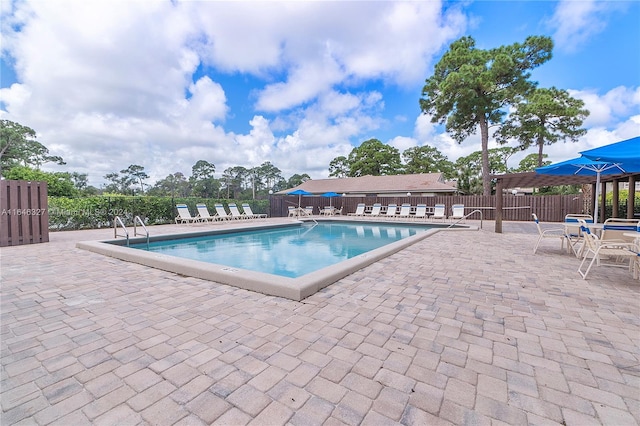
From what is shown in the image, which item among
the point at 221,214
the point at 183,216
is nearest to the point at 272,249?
the point at 183,216

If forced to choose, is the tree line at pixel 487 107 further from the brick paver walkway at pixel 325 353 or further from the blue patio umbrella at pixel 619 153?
the brick paver walkway at pixel 325 353

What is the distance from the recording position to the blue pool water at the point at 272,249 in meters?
6.36

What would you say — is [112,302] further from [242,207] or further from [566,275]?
[242,207]

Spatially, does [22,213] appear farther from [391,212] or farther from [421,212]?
[421,212]

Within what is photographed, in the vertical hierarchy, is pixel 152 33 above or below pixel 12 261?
above

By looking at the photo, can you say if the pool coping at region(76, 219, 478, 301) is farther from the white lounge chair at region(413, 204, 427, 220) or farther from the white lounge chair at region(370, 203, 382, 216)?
the white lounge chair at region(370, 203, 382, 216)

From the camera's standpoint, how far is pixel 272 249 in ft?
26.9

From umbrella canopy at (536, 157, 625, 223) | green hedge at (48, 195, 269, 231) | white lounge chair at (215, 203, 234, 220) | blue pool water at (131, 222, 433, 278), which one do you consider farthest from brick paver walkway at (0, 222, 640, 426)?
white lounge chair at (215, 203, 234, 220)

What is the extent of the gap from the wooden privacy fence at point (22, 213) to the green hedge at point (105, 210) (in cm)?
212

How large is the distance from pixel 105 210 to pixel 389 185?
65.6 ft

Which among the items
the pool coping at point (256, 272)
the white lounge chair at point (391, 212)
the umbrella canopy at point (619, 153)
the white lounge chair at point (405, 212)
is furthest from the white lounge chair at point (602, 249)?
the white lounge chair at point (391, 212)

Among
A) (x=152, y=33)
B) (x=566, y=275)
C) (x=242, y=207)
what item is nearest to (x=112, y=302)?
(x=566, y=275)

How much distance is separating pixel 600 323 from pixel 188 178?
61.7m

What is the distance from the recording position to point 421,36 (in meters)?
10.2
